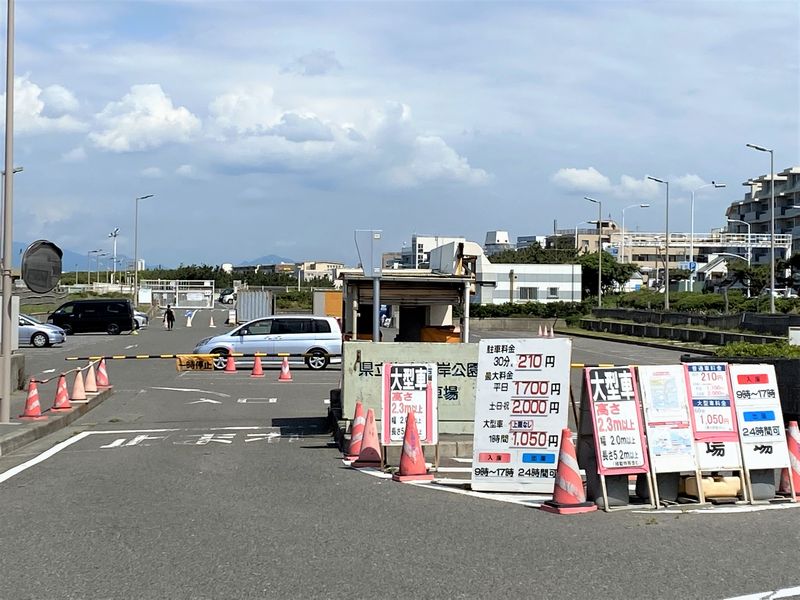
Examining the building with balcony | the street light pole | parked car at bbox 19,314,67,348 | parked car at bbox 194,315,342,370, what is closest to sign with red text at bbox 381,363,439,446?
the street light pole

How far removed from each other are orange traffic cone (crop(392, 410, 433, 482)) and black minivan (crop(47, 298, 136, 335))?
150ft

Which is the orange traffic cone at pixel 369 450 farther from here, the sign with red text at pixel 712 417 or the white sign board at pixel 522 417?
the sign with red text at pixel 712 417

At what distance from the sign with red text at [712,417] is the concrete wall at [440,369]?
4807 mm

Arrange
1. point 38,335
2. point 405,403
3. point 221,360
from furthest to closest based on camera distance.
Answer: point 38,335 → point 221,360 → point 405,403

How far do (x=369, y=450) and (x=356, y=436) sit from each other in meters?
0.55

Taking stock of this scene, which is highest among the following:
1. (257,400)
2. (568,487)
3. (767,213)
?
(767,213)

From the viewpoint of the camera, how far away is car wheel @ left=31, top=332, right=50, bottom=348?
4250 cm

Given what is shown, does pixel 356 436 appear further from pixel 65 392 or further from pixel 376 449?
pixel 65 392

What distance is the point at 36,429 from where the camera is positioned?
1571 cm

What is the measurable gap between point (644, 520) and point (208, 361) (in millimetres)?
23145

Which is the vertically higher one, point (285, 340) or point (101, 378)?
point (285, 340)

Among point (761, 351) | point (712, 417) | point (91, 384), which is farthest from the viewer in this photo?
point (91, 384)

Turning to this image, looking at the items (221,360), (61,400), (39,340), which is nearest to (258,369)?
(221,360)

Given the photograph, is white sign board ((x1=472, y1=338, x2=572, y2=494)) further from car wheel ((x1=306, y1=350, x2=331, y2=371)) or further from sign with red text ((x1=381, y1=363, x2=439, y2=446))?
car wheel ((x1=306, y1=350, x2=331, y2=371))
